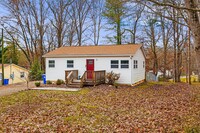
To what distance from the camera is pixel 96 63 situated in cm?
1630

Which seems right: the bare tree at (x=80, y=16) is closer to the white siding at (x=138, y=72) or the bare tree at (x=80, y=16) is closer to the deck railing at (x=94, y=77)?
the white siding at (x=138, y=72)

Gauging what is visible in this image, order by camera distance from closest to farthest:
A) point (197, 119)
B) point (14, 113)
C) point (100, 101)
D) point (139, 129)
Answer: point (139, 129), point (197, 119), point (14, 113), point (100, 101)

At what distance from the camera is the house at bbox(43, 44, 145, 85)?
50.3 ft

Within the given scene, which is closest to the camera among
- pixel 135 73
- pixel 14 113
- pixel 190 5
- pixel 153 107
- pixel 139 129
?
pixel 190 5

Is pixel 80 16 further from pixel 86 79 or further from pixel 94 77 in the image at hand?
pixel 94 77

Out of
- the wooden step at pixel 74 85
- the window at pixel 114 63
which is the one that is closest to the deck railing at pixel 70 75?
the wooden step at pixel 74 85

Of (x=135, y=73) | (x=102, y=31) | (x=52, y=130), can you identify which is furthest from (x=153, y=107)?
(x=102, y=31)

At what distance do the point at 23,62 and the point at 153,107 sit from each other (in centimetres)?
3531

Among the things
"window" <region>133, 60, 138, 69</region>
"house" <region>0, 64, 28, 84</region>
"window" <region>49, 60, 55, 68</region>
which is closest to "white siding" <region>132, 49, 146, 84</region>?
"window" <region>133, 60, 138, 69</region>

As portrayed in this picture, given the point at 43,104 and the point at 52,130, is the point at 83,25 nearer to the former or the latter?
the point at 43,104

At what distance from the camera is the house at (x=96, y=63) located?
15.3 metres

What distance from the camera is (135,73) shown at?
16453 mm

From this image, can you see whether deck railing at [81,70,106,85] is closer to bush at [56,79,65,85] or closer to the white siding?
bush at [56,79,65,85]

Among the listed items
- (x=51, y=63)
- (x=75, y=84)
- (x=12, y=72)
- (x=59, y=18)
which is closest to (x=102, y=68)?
(x=75, y=84)
